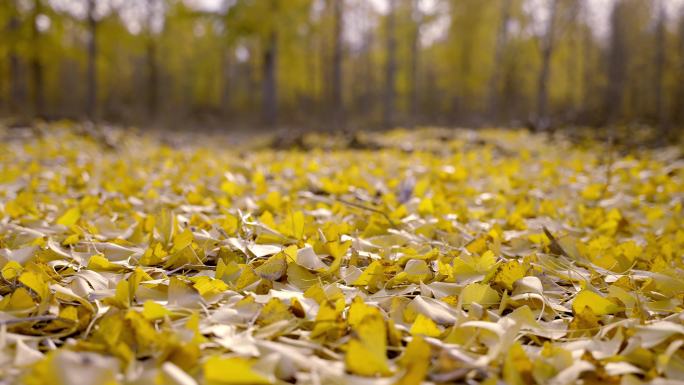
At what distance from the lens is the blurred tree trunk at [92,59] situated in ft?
33.3

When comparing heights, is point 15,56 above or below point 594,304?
above

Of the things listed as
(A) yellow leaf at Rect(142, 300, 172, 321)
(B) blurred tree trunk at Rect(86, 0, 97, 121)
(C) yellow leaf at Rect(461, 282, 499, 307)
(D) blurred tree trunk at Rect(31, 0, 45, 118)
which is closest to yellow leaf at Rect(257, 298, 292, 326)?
(A) yellow leaf at Rect(142, 300, 172, 321)

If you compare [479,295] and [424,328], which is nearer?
[424,328]

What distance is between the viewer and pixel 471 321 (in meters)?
0.91

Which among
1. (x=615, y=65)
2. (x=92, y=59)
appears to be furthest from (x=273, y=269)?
(x=615, y=65)

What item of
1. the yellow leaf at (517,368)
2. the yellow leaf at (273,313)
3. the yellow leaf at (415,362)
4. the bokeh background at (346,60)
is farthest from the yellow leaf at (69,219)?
the bokeh background at (346,60)

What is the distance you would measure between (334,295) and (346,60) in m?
25.8

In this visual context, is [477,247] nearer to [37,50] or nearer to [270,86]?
[270,86]

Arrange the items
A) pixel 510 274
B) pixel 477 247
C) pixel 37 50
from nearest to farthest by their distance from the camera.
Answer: pixel 510 274, pixel 477 247, pixel 37 50

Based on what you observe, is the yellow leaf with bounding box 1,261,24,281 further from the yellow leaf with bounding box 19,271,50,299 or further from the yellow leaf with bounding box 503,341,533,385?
the yellow leaf with bounding box 503,341,533,385

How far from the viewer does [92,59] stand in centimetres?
1030

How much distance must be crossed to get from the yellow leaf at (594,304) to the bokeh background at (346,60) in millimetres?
7995

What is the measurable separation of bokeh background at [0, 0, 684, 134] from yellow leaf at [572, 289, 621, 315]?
26.2ft

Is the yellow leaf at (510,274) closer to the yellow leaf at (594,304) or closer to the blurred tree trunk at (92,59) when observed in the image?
the yellow leaf at (594,304)
